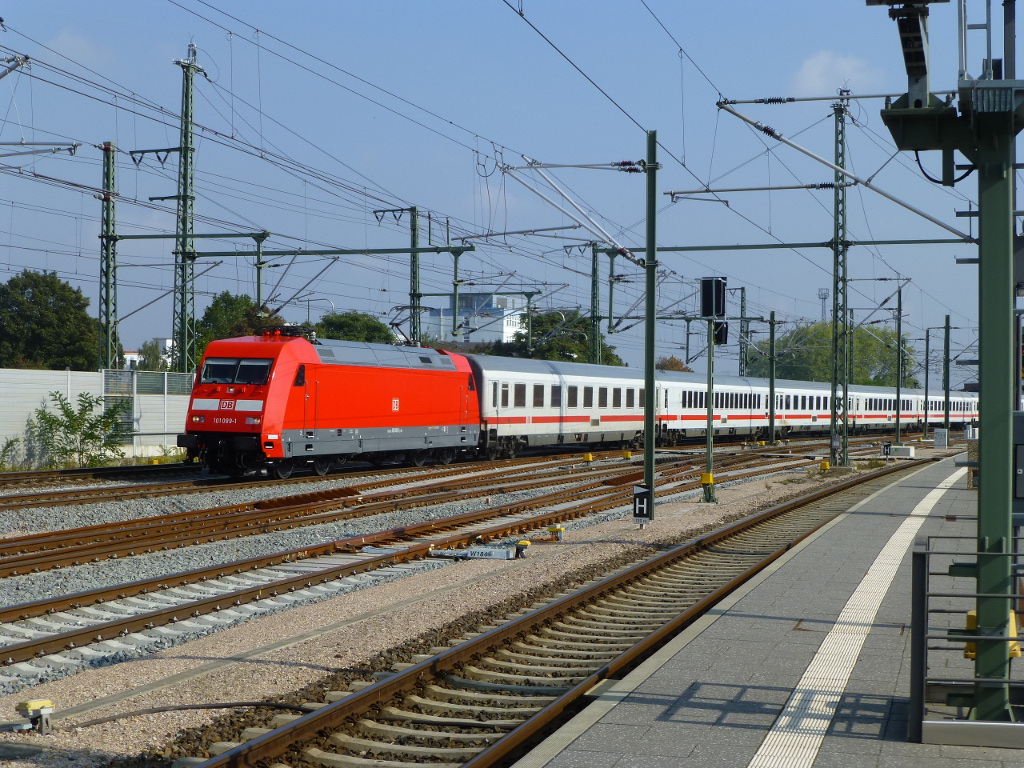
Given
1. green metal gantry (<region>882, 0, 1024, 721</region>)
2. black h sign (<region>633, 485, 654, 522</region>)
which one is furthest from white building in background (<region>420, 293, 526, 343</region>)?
green metal gantry (<region>882, 0, 1024, 721</region>)

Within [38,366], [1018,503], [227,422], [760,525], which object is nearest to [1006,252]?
[1018,503]

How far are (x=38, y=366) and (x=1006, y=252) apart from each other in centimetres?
6788

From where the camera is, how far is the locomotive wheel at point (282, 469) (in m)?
23.7

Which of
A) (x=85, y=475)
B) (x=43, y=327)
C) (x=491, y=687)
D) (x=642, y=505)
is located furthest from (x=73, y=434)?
(x=43, y=327)

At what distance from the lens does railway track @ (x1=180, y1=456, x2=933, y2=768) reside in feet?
19.5

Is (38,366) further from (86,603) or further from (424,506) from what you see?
(86,603)

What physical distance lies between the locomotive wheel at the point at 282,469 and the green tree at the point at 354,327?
53.3 meters

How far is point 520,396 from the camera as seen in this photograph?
3366 centimetres

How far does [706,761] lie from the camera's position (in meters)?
5.39

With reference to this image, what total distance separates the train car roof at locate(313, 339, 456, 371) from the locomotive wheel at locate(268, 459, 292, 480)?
243 cm

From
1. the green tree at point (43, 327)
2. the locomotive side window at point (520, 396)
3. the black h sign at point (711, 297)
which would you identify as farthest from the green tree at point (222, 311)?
the black h sign at point (711, 297)

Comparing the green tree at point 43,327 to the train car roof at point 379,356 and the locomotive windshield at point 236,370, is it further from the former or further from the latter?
the locomotive windshield at point 236,370

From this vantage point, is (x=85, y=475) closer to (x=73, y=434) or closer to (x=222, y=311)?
(x=73, y=434)

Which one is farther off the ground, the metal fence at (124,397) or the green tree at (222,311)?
the green tree at (222,311)
